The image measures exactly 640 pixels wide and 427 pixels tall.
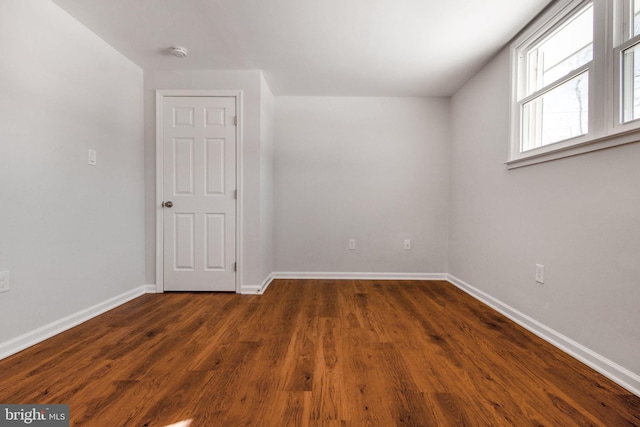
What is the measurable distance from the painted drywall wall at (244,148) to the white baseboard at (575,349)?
2.28 metres

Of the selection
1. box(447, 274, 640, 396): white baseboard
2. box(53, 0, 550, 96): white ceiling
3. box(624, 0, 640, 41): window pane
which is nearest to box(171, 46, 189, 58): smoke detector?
box(53, 0, 550, 96): white ceiling

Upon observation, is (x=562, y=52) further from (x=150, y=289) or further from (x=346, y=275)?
(x=150, y=289)

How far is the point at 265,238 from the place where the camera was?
325 cm

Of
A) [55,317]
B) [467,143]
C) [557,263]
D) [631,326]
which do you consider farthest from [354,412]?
[467,143]

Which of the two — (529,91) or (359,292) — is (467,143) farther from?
(359,292)

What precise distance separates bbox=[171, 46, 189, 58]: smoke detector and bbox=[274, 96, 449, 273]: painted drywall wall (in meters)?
1.30

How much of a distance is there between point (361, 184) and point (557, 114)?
6.74ft

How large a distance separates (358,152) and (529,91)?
1841 millimetres

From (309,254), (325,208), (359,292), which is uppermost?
(325,208)

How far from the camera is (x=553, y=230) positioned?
1.95 metres

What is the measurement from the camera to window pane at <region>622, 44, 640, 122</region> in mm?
1479

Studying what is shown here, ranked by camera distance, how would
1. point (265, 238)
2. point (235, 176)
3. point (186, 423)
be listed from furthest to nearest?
point (265, 238) < point (235, 176) < point (186, 423)

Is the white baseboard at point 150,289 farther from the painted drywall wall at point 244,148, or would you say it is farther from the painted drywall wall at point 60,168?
the painted drywall wall at point 60,168

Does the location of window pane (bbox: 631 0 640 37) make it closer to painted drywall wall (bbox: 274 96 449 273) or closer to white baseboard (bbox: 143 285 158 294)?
painted drywall wall (bbox: 274 96 449 273)
